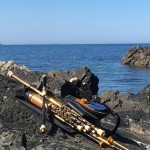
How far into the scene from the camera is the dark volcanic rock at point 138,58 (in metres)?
92.8

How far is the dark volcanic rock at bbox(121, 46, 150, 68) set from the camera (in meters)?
92.8

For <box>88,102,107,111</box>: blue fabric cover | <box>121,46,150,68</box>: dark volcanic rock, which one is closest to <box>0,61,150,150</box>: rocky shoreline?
<box>88,102,107,111</box>: blue fabric cover

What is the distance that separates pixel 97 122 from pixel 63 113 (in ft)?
2.01

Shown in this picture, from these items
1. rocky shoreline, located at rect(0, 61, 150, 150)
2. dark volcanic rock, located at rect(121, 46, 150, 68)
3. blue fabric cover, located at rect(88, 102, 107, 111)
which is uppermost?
blue fabric cover, located at rect(88, 102, 107, 111)

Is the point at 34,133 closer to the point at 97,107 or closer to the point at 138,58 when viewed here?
the point at 97,107

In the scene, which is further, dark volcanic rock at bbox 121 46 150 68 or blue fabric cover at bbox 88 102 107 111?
dark volcanic rock at bbox 121 46 150 68

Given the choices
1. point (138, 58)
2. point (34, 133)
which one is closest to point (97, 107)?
point (34, 133)

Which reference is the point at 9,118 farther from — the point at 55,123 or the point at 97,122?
the point at 97,122

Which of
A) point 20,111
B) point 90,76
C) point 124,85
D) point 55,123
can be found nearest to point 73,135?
point 55,123

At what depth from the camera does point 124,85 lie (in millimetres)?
53812

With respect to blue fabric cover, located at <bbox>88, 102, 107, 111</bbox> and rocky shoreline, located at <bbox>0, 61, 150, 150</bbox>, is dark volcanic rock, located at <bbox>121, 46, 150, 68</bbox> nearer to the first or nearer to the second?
rocky shoreline, located at <bbox>0, 61, 150, 150</bbox>

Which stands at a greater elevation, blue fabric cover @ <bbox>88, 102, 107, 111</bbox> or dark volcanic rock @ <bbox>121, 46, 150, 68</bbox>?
blue fabric cover @ <bbox>88, 102, 107, 111</bbox>

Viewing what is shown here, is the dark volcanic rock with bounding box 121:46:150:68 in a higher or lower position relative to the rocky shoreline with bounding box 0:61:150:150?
lower

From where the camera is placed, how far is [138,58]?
319 ft
